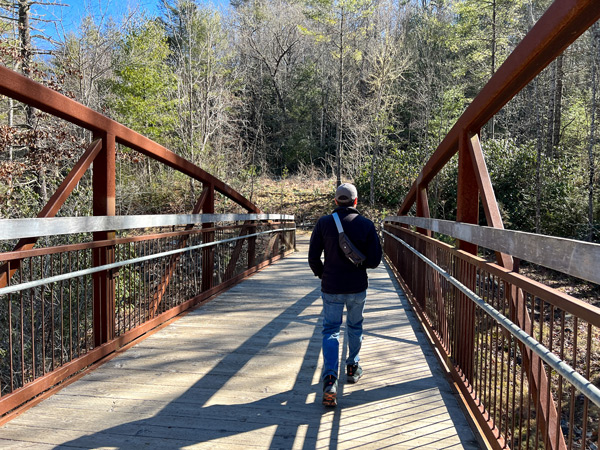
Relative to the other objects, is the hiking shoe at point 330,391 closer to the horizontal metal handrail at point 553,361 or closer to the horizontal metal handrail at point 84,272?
the horizontal metal handrail at point 553,361

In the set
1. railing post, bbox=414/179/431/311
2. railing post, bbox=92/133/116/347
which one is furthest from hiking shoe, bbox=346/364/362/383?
railing post, bbox=92/133/116/347

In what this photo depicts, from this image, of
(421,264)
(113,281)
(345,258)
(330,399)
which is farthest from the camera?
(421,264)

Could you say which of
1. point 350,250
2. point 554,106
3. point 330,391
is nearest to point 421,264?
point 350,250

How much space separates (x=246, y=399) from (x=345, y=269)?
112 cm

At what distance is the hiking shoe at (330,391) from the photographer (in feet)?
9.86

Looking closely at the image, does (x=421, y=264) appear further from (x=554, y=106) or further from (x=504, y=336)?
(x=554, y=106)

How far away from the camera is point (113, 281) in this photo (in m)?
3.96

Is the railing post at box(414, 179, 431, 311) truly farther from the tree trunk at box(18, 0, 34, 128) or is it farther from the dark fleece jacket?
the tree trunk at box(18, 0, 34, 128)

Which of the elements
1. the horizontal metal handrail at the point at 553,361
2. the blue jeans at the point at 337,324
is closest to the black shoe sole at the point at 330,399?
the blue jeans at the point at 337,324

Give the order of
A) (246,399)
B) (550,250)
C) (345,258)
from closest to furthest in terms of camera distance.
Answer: (550,250)
(246,399)
(345,258)

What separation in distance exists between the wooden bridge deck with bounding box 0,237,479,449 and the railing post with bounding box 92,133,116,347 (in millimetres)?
288

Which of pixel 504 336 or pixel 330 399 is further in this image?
pixel 330 399

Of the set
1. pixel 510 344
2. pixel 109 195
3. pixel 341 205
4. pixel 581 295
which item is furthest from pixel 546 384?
pixel 581 295

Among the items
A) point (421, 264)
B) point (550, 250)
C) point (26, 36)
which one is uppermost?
point (26, 36)
